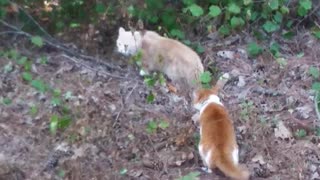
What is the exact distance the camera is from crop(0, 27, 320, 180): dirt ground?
6203 mm

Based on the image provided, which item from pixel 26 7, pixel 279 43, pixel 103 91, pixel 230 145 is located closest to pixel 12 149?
pixel 103 91

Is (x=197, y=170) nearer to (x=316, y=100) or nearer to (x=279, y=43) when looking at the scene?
(x=316, y=100)

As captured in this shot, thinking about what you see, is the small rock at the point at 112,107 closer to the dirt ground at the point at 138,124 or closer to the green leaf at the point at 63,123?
the dirt ground at the point at 138,124

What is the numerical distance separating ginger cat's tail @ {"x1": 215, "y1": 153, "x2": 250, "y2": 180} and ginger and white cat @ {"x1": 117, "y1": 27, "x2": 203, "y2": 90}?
1.40 metres

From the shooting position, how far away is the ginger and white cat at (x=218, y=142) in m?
5.80

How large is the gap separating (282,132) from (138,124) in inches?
49.1

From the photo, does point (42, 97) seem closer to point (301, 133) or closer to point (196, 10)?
point (196, 10)

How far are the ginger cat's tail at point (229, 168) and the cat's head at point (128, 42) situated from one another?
7.76 feet

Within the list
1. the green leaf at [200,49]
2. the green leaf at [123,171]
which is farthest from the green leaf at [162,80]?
the green leaf at [123,171]

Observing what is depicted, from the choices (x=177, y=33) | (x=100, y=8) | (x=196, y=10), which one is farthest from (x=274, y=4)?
(x=100, y=8)

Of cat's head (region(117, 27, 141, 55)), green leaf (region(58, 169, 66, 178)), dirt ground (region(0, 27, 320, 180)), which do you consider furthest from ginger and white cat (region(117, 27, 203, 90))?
green leaf (region(58, 169, 66, 178))

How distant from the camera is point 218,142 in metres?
5.95

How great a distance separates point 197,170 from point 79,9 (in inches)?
107

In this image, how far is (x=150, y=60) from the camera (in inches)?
307
